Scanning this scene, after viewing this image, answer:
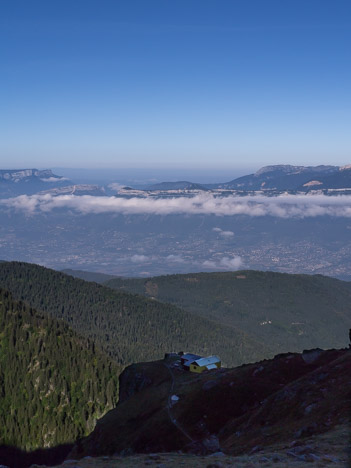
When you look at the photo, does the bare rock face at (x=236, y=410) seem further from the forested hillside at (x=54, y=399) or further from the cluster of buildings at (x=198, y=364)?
the forested hillside at (x=54, y=399)

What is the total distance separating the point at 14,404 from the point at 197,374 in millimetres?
101027

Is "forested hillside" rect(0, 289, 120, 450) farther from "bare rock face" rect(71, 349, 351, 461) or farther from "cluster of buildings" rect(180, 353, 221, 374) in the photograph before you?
"bare rock face" rect(71, 349, 351, 461)

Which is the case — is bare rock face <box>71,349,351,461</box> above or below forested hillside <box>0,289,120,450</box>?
above

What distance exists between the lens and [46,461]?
16275 cm

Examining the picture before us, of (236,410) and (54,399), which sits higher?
(236,410)

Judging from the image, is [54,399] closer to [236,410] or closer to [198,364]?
[198,364]

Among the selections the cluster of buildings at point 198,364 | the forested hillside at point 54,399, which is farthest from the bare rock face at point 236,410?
the forested hillside at point 54,399

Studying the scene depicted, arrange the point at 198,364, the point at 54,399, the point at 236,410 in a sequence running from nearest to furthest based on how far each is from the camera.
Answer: the point at 236,410
the point at 198,364
the point at 54,399

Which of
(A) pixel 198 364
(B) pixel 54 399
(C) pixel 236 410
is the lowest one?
(B) pixel 54 399

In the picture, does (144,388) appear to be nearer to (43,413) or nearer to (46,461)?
(46,461)

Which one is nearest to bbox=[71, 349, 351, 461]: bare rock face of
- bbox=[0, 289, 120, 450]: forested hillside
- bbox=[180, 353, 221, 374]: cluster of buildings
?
bbox=[180, 353, 221, 374]: cluster of buildings

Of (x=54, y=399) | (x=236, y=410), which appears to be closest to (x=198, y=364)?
(x=236, y=410)

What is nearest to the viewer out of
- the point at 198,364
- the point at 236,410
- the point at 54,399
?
the point at 236,410

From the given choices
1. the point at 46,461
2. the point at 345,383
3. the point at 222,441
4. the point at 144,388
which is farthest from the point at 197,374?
the point at 46,461
